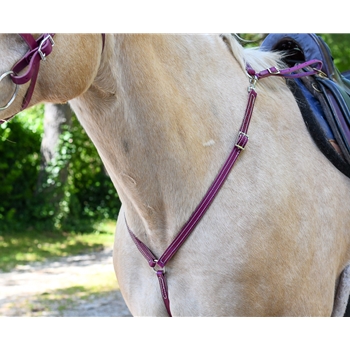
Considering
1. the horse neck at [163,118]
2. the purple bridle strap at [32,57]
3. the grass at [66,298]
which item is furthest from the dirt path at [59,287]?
the purple bridle strap at [32,57]

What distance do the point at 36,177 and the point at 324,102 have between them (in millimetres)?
8327

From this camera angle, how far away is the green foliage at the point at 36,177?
29.9ft

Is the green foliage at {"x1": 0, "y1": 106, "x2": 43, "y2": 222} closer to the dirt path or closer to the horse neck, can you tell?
the dirt path

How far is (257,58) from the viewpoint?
214 cm

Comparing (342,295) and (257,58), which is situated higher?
(257,58)

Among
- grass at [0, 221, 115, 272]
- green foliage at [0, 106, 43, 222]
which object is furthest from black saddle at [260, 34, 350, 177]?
green foliage at [0, 106, 43, 222]

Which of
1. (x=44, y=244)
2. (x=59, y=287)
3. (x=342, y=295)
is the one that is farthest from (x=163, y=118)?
(x=44, y=244)

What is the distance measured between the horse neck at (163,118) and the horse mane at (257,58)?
0.17ft

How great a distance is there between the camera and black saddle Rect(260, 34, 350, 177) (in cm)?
206

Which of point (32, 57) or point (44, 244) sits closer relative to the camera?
point (32, 57)

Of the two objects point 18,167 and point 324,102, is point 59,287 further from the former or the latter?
point 324,102

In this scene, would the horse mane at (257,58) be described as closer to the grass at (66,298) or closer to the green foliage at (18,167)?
the grass at (66,298)

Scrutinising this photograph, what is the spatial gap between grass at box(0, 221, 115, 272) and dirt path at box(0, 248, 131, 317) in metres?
0.29
